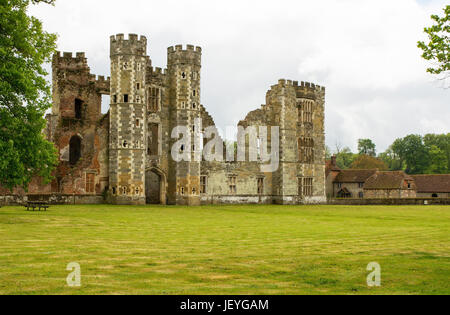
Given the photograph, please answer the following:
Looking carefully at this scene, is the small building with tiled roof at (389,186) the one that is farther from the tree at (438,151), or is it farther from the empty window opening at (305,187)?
the tree at (438,151)

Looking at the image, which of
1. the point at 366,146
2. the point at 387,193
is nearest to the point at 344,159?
the point at 366,146

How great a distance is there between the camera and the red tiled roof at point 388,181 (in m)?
73.4

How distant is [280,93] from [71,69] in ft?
69.2

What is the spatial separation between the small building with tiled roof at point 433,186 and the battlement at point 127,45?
5426 centimetres

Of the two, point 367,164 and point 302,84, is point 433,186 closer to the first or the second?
point 367,164

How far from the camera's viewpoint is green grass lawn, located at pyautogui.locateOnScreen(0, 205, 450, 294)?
9.17 meters

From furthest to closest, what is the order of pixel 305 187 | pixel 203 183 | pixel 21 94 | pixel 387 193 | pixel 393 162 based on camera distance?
pixel 393 162
pixel 387 193
pixel 305 187
pixel 203 183
pixel 21 94

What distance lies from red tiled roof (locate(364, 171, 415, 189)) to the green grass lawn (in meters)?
56.3

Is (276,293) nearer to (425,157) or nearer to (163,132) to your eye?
(163,132)

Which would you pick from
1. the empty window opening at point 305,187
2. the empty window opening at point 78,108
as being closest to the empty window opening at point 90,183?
the empty window opening at point 78,108

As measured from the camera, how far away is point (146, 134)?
45.2 meters

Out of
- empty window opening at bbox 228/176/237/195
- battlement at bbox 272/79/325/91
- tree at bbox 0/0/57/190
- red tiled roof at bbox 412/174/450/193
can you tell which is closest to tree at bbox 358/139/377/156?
red tiled roof at bbox 412/174/450/193

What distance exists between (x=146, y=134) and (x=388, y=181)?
42838mm

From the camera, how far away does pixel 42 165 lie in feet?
81.8
